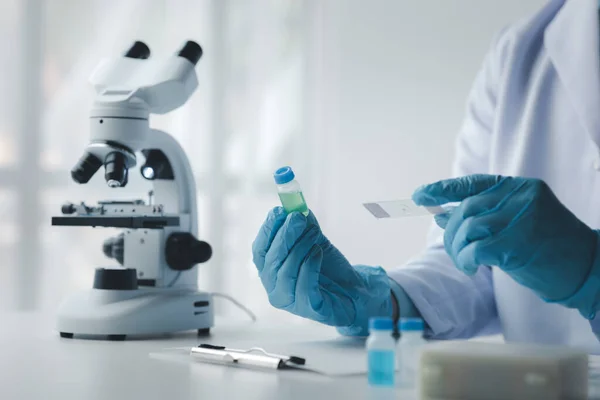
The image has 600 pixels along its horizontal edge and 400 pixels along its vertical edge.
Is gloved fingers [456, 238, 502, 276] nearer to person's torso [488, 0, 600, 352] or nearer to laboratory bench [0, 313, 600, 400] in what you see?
laboratory bench [0, 313, 600, 400]

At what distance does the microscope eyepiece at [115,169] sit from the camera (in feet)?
4.74

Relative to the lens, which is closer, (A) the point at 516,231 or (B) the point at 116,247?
(A) the point at 516,231

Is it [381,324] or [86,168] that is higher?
[86,168]

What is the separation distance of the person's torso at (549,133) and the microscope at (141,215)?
0.62 metres

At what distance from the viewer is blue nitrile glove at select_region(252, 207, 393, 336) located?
1291 millimetres

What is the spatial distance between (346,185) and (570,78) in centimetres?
263

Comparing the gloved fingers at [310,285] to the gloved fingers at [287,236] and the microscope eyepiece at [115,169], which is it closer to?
the gloved fingers at [287,236]

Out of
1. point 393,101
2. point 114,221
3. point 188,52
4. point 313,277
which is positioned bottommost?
point 313,277

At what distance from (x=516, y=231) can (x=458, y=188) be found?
10cm

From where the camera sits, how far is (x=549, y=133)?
1.60 meters

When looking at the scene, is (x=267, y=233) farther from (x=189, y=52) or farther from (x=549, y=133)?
(x=549, y=133)

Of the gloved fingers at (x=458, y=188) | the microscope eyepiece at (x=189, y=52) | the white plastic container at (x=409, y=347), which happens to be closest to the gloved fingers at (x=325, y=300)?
the gloved fingers at (x=458, y=188)

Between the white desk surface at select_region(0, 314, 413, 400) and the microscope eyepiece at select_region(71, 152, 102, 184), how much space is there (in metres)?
0.29

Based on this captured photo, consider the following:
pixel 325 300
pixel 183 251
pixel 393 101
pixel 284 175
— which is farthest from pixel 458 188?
pixel 393 101
